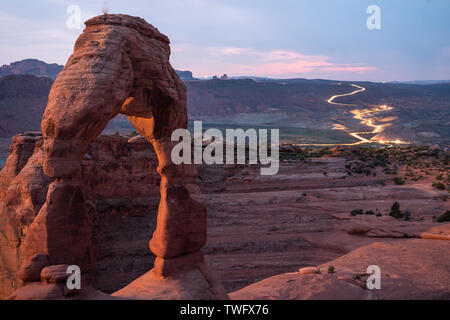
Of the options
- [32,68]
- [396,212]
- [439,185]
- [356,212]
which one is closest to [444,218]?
[396,212]

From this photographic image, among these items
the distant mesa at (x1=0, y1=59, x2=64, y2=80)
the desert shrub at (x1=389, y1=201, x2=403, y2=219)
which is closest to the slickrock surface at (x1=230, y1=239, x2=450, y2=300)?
the desert shrub at (x1=389, y1=201, x2=403, y2=219)

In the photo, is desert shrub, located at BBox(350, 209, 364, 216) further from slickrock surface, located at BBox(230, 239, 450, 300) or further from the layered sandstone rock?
the layered sandstone rock

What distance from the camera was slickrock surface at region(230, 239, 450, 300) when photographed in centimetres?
823

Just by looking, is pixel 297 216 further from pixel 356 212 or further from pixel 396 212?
pixel 396 212

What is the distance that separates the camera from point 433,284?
8844 millimetres

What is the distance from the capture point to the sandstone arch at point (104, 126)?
211 inches

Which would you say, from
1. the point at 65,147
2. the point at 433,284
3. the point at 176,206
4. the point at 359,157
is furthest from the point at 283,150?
the point at 65,147

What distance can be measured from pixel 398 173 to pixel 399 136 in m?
42.8

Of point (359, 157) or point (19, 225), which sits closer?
point (19, 225)

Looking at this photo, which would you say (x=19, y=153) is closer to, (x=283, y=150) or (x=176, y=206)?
(x=176, y=206)

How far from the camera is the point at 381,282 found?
9.06m

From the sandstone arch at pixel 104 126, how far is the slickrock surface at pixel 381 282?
8.14 ft
